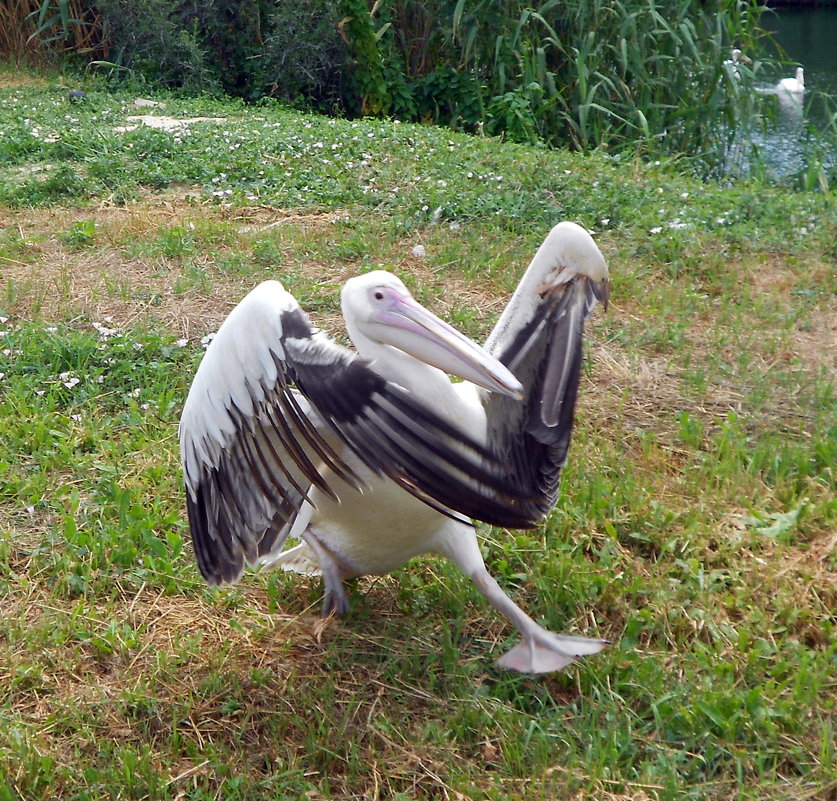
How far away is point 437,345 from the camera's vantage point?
7.59 ft

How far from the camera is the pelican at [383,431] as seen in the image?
1999 mm

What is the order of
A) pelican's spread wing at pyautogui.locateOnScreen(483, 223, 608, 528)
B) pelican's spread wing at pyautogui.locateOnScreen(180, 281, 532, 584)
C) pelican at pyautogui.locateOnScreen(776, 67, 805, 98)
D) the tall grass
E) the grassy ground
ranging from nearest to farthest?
pelican's spread wing at pyautogui.locateOnScreen(180, 281, 532, 584)
the grassy ground
pelican's spread wing at pyautogui.locateOnScreen(483, 223, 608, 528)
the tall grass
pelican at pyautogui.locateOnScreen(776, 67, 805, 98)

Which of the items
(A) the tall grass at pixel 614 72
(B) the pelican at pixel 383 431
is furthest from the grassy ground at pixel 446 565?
(A) the tall grass at pixel 614 72

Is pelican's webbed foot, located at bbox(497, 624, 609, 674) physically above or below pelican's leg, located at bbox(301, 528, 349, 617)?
below

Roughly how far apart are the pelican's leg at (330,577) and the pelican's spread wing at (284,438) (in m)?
0.20

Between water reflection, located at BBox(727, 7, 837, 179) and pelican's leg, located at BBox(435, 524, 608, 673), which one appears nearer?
pelican's leg, located at BBox(435, 524, 608, 673)

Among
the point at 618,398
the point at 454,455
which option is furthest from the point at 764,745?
the point at 618,398

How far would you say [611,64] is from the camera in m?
7.60

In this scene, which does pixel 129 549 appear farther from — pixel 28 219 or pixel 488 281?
pixel 28 219

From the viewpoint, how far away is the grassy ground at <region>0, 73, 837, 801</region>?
2230 mm

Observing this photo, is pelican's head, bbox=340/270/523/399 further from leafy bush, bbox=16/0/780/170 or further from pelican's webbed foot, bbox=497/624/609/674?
leafy bush, bbox=16/0/780/170

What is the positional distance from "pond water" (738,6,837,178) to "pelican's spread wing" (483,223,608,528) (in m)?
4.77

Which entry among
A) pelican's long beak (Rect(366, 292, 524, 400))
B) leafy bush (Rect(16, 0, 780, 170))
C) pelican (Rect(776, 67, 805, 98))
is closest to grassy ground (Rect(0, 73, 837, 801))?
pelican's long beak (Rect(366, 292, 524, 400))

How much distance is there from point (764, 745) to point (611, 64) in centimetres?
634
